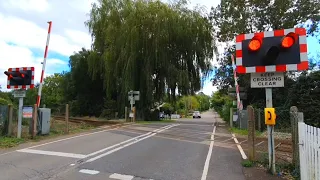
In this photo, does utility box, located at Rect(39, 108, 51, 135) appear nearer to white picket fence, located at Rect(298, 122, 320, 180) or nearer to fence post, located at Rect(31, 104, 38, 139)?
fence post, located at Rect(31, 104, 38, 139)

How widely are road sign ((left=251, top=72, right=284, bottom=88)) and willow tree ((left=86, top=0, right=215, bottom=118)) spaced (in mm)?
21521

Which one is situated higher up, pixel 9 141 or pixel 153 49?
pixel 153 49

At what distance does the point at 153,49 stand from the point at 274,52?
2237cm

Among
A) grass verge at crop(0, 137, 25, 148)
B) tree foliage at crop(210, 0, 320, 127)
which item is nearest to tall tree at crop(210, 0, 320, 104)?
tree foliage at crop(210, 0, 320, 127)

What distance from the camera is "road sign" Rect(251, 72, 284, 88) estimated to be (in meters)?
7.02

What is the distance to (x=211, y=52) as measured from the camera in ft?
100

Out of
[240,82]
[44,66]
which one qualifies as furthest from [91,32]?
[44,66]

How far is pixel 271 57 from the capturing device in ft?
22.3

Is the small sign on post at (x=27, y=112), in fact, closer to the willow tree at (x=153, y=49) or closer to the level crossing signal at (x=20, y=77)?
the level crossing signal at (x=20, y=77)

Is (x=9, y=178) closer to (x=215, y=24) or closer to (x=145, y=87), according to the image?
(x=145, y=87)

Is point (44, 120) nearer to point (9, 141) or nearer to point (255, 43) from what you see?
point (9, 141)

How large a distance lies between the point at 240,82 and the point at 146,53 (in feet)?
31.3

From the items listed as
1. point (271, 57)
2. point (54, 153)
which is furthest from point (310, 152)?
point (54, 153)

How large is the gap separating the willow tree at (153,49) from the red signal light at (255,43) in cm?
2178
